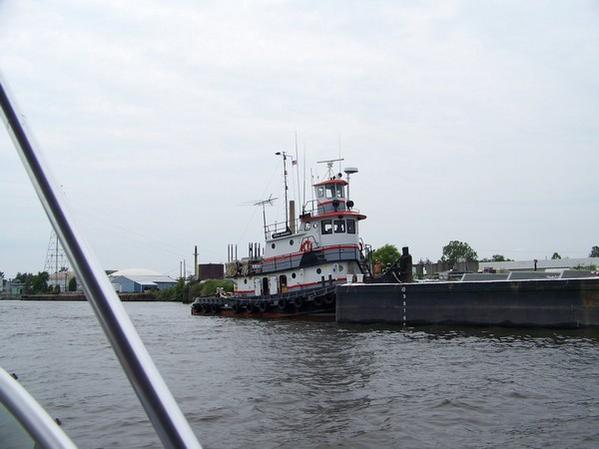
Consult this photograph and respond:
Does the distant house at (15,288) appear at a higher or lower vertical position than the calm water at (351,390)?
higher

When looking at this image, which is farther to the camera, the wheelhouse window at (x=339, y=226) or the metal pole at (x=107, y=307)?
the wheelhouse window at (x=339, y=226)

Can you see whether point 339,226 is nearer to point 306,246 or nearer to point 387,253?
point 306,246

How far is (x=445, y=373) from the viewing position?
11.3 metres

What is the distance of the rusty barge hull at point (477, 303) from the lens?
17.4 meters

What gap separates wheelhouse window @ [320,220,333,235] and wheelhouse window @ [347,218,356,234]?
2.64 ft

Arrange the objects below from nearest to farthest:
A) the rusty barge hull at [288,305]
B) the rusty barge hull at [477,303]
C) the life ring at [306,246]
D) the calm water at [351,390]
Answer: the calm water at [351,390], the rusty barge hull at [477,303], the rusty barge hull at [288,305], the life ring at [306,246]

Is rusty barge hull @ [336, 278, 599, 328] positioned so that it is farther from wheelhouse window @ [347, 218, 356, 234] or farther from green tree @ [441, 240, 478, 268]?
green tree @ [441, 240, 478, 268]

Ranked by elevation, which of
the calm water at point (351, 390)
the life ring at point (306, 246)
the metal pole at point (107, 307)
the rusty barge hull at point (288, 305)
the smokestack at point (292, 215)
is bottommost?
the calm water at point (351, 390)

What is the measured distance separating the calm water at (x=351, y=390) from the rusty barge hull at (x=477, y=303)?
3.03 feet

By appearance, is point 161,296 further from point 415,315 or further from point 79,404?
point 79,404

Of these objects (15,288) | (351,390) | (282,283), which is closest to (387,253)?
(282,283)

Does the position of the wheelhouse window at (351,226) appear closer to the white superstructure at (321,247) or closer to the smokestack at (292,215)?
the white superstructure at (321,247)

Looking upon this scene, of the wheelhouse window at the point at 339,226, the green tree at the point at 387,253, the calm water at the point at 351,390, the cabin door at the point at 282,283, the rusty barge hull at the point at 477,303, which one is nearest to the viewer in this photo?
the calm water at the point at 351,390

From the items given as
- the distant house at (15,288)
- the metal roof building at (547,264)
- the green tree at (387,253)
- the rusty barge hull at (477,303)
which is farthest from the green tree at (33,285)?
the rusty barge hull at (477,303)
